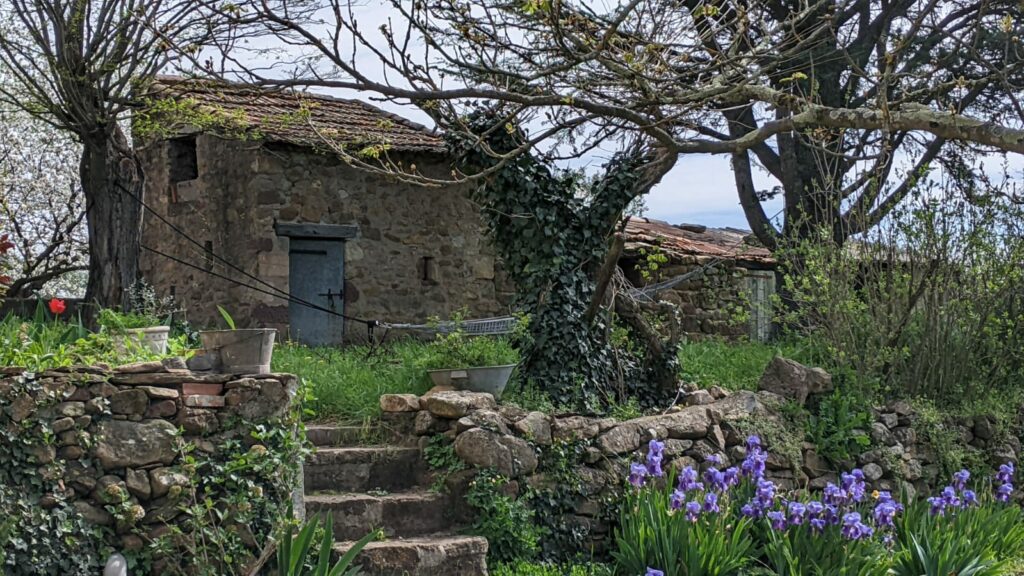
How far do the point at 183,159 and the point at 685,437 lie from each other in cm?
885

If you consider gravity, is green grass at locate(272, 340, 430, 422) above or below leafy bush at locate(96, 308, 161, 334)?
below

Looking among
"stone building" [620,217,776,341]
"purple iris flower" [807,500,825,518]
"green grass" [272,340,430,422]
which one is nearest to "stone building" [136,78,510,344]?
"stone building" [620,217,776,341]

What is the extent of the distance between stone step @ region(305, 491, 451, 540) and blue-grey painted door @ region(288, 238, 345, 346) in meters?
6.46

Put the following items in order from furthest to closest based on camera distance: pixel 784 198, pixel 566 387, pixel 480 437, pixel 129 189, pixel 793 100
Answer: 1. pixel 784 198
2. pixel 129 189
3. pixel 566 387
4. pixel 793 100
5. pixel 480 437

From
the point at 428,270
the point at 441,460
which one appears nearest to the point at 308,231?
the point at 428,270

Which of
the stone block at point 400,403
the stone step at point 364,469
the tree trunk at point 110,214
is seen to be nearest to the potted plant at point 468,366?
the stone block at point 400,403

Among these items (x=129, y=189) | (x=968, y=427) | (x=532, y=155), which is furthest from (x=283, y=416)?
(x=968, y=427)

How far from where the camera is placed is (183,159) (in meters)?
14.2

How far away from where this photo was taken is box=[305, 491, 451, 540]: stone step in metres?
6.70

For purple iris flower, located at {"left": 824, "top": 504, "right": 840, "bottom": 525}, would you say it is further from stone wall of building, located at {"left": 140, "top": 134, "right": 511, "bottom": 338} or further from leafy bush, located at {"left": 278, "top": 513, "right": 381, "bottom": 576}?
stone wall of building, located at {"left": 140, "top": 134, "right": 511, "bottom": 338}

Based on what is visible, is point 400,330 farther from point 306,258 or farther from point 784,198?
point 784,198

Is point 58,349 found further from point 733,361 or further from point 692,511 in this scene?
point 733,361

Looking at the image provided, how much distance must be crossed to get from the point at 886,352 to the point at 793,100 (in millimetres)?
2823

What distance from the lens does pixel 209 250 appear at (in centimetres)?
1362
